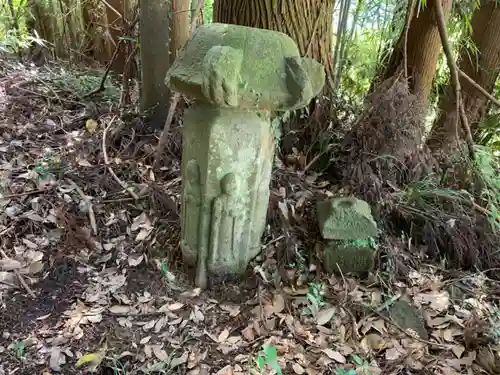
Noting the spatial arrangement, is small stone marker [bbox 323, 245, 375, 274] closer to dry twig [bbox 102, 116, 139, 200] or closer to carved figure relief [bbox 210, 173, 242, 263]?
carved figure relief [bbox 210, 173, 242, 263]

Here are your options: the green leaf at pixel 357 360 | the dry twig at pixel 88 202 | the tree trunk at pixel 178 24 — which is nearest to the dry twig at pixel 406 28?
the tree trunk at pixel 178 24

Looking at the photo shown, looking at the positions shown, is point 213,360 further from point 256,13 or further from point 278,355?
point 256,13

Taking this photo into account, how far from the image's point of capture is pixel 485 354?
1980mm

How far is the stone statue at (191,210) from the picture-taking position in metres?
2.03

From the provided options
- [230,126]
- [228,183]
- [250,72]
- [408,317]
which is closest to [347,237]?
[408,317]

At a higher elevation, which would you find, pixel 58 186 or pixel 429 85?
pixel 429 85

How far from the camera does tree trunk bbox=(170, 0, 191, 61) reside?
3197mm

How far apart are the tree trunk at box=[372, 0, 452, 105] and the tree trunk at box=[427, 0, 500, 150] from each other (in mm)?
271

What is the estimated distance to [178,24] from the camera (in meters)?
3.32

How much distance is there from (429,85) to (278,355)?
200cm

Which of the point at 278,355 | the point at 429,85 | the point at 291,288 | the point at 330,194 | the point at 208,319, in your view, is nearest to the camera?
the point at 278,355

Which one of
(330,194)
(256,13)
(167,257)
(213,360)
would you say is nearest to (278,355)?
(213,360)

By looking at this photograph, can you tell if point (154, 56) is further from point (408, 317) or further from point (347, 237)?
point (408, 317)

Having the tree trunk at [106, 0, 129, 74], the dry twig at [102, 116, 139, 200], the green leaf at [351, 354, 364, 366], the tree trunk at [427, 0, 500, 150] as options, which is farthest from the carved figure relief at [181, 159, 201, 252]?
the tree trunk at [106, 0, 129, 74]
